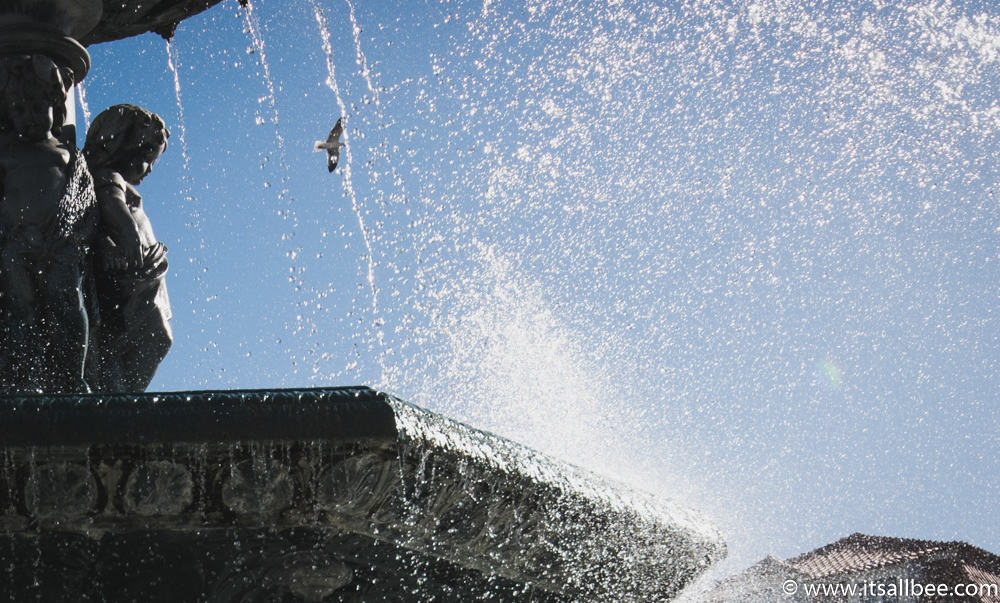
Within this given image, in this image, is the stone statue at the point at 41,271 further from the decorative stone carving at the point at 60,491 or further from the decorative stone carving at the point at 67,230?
the decorative stone carving at the point at 60,491

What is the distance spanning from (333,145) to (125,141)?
298 cm

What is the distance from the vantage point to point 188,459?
2496 mm

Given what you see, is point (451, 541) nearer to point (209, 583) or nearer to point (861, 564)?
point (209, 583)

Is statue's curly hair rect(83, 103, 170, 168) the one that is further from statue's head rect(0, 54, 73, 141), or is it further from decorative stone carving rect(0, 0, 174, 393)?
statue's head rect(0, 54, 73, 141)

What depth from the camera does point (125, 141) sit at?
15.1ft

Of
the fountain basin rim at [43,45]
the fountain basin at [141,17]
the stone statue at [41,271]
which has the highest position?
the fountain basin at [141,17]

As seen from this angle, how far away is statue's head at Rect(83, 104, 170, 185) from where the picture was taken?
180 inches

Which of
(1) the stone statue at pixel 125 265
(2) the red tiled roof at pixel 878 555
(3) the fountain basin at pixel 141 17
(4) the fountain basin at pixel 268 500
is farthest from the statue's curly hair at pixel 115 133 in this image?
(2) the red tiled roof at pixel 878 555

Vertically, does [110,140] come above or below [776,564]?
below

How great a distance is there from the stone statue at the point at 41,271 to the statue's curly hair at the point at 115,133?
0.44 metres

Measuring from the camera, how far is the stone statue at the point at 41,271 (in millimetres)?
3936

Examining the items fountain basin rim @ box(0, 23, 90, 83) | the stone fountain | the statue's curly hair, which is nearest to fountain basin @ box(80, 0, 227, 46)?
fountain basin rim @ box(0, 23, 90, 83)

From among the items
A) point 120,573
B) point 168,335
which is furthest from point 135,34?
point 120,573

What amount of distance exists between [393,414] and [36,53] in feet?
9.62
